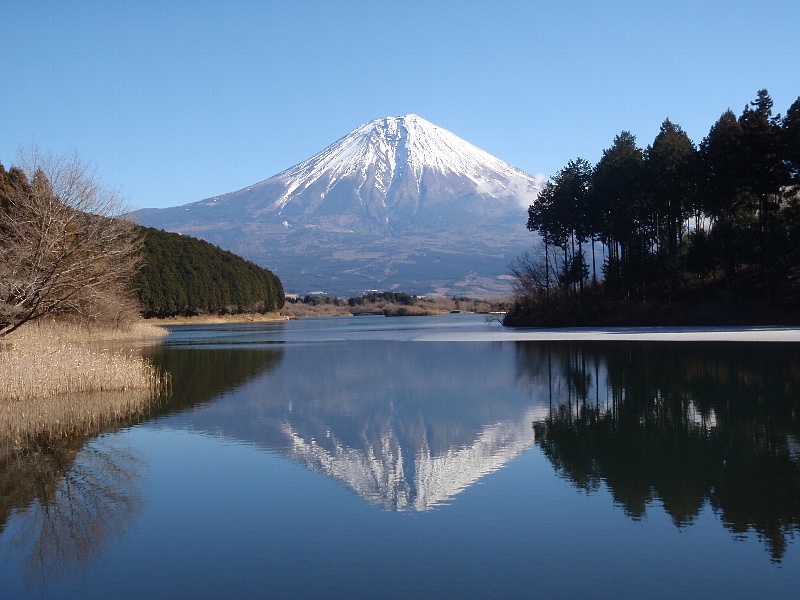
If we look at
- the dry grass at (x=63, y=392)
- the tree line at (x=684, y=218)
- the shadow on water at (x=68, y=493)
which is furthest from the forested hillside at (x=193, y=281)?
the shadow on water at (x=68, y=493)

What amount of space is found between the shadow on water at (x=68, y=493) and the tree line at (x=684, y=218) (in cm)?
3066

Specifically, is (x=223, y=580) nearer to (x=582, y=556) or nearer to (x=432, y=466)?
(x=582, y=556)

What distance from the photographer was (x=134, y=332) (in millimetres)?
44844

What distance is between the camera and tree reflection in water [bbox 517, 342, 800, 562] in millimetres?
7305

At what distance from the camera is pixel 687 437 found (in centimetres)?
1059

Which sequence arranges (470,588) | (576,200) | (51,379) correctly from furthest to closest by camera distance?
(576,200)
(51,379)
(470,588)

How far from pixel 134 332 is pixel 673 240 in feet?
96.2

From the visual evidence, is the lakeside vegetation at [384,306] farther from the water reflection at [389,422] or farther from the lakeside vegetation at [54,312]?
the water reflection at [389,422]

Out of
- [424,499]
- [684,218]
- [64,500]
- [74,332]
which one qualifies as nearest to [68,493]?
[64,500]

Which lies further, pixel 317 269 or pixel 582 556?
pixel 317 269

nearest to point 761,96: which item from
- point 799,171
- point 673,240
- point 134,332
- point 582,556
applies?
point 799,171

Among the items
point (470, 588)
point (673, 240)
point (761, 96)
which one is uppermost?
point (761, 96)

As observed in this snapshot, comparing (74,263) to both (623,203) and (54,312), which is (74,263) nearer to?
(54,312)

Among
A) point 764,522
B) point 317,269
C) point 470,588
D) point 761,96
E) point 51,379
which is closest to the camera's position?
point 470,588
